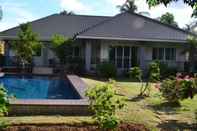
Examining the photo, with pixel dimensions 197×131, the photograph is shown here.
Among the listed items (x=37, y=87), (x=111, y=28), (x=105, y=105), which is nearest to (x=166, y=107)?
(x=105, y=105)

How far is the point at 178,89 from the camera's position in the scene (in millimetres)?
14680

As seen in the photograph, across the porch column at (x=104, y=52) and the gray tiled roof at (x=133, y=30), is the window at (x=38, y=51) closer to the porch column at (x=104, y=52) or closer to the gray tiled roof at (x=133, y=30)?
the gray tiled roof at (x=133, y=30)

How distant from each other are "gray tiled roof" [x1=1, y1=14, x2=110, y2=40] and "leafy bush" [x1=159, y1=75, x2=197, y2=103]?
68.0 feet

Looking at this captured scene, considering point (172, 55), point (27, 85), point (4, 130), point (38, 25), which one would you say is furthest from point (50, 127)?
point (38, 25)

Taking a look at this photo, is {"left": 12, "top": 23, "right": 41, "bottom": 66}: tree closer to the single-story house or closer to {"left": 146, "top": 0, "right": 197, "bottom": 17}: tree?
the single-story house

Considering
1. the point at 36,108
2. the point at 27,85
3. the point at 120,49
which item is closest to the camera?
the point at 36,108

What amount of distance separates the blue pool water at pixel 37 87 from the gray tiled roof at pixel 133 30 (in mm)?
5676

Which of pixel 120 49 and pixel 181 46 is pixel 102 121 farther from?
pixel 181 46

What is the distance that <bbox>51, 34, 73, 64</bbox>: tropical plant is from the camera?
31531 mm

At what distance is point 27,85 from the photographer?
2420 centimetres

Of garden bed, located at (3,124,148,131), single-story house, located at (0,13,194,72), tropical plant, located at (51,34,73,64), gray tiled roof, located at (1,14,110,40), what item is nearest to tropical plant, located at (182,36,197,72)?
single-story house, located at (0,13,194,72)

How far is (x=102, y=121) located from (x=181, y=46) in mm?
26063

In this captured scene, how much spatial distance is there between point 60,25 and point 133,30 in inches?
306

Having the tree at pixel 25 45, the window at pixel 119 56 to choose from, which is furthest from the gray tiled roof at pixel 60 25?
the window at pixel 119 56
